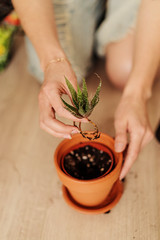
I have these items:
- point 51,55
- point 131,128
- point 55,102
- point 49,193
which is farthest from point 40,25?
point 49,193

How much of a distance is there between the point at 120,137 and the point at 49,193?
0.36 m

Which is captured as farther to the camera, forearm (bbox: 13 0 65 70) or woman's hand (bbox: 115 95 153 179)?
forearm (bbox: 13 0 65 70)

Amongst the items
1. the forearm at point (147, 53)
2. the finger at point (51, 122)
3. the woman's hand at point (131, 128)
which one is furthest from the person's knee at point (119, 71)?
the finger at point (51, 122)

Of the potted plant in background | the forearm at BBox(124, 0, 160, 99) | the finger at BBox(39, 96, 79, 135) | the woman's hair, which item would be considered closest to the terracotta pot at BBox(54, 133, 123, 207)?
the potted plant in background

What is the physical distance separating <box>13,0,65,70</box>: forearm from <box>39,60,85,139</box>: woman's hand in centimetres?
12

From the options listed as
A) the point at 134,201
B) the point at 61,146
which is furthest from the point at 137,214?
the point at 61,146

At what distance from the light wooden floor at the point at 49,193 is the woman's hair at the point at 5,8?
40 centimetres

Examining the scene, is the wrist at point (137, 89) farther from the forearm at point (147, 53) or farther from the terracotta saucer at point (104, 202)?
the terracotta saucer at point (104, 202)

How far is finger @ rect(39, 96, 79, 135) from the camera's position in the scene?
0.78 metres

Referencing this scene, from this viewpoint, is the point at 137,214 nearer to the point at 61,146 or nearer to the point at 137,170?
the point at 137,170

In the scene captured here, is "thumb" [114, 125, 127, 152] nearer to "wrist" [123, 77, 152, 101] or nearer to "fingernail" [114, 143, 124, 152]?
"fingernail" [114, 143, 124, 152]

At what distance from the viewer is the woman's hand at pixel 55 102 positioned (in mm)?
781

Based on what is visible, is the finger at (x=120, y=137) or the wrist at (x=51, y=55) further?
the wrist at (x=51, y=55)

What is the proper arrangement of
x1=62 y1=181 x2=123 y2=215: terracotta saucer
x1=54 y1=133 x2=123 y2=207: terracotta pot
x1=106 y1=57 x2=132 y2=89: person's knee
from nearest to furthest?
x1=54 y1=133 x2=123 y2=207: terracotta pot < x1=62 y1=181 x2=123 y2=215: terracotta saucer < x1=106 y1=57 x2=132 y2=89: person's knee
